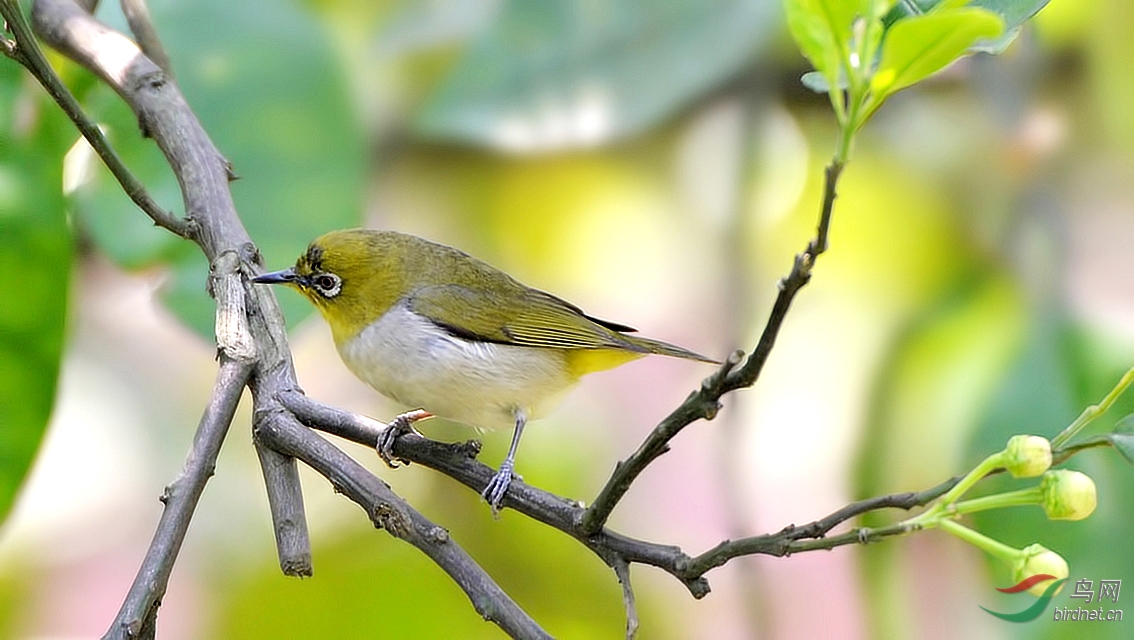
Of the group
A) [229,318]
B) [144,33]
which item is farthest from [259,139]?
[229,318]

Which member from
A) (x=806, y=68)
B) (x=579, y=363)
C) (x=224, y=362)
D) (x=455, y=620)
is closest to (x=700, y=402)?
Answer: (x=224, y=362)

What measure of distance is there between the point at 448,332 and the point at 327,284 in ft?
0.44

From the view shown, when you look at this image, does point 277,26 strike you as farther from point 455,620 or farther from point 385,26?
point 455,620

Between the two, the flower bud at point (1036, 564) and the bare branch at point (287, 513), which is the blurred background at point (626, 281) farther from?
Answer: the flower bud at point (1036, 564)

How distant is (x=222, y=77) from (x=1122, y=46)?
1224 millimetres

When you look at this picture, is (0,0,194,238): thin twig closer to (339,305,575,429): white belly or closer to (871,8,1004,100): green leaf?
(339,305,575,429): white belly

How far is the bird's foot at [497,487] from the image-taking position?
2.36 ft

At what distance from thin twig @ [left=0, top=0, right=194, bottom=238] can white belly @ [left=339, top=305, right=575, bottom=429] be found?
22 cm

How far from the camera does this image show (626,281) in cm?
150

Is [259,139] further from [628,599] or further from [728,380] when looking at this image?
[728,380]

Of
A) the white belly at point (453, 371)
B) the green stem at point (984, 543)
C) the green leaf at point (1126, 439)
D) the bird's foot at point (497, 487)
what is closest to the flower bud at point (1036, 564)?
the green stem at point (984, 543)

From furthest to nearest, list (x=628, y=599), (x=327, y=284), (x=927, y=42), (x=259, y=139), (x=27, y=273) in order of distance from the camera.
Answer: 1. (x=259, y=139)
2. (x=27, y=273)
3. (x=327, y=284)
4. (x=628, y=599)
5. (x=927, y=42)

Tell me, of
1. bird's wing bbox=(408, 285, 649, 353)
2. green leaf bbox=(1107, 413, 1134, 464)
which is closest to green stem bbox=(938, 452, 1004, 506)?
green leaf bbox=(1107, 413, 1134, 464)

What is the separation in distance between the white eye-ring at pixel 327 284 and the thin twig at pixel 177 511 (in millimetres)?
237
